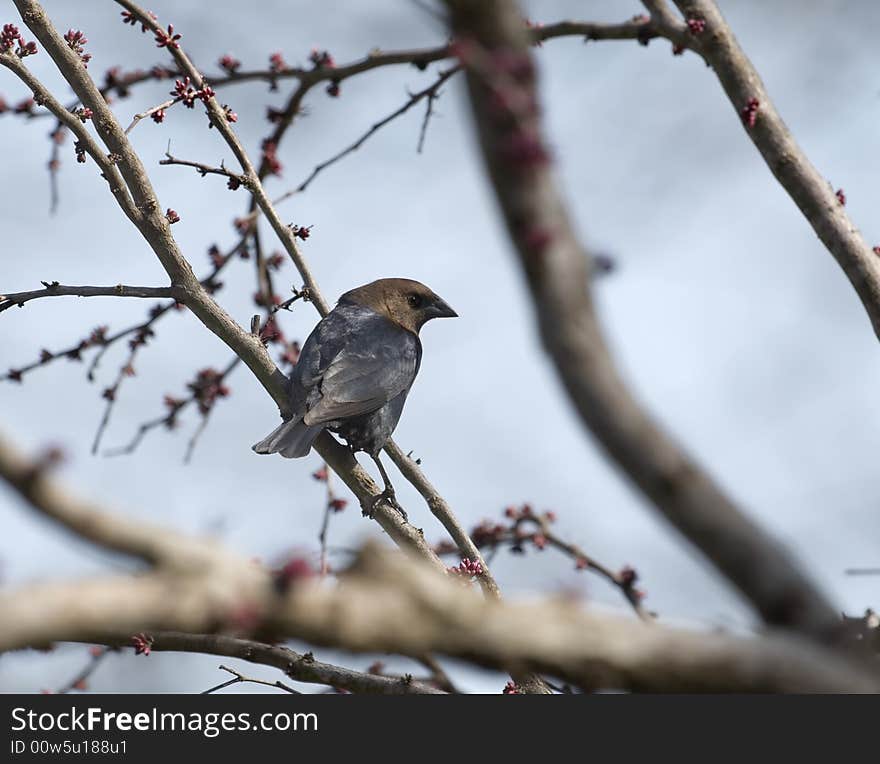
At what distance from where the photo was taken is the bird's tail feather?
15.3ft

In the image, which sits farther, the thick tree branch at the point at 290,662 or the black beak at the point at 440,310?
the black beak at the point at 440,310

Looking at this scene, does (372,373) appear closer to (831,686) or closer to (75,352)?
(75,352)

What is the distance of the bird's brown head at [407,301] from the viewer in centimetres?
651

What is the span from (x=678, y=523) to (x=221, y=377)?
→ 13.9 feet

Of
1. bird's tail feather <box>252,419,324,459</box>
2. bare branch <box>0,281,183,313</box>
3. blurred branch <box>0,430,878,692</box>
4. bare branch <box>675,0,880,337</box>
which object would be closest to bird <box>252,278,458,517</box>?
bird's tail feather <box>252,419,324,459</box>

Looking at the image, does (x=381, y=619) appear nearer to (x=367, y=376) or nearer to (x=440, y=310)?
(x=367, y=376)

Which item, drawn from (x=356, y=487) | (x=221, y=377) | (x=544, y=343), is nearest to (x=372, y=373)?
(x=221, y=377)

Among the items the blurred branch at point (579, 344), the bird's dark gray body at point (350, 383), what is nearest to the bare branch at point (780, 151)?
the bird's dark gray body at point (350, 383)

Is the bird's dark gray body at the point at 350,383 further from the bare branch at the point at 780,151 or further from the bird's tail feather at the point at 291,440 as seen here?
the bare branch at the point at 780,151

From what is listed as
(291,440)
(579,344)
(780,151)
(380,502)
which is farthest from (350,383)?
(579,344)

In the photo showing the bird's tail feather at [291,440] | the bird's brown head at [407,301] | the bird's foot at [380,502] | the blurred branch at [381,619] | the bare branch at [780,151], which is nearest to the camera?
the blurred branch at [381,619]

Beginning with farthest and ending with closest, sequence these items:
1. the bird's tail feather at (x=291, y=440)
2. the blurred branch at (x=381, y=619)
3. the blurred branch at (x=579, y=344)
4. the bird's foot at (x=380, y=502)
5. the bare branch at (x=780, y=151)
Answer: the bird's tail feather at (x=291, y=440)
the bird's foot at (x=380, y=502)
the bare branch at (x=780, y=151)
the blurred branch at (x=579, y=344)
the blurred branch at (x=381, y=619)

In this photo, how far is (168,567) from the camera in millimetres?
1149

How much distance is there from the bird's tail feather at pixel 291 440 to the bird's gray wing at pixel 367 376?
0.16 feet
